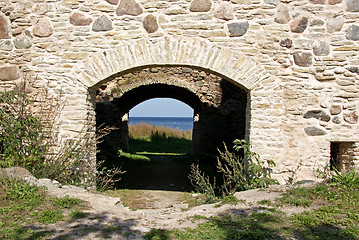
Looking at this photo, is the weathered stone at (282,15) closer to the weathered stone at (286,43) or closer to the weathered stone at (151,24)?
the weathered stone at (286,43)

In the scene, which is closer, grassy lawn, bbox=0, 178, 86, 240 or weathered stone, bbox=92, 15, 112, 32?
grassy lawn, bbox=0, 178, 86, 240

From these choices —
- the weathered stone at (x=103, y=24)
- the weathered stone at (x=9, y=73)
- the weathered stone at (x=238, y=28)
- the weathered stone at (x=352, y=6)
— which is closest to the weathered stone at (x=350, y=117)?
the weathered stone at (x=352, y=6)

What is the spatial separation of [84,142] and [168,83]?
5152mm

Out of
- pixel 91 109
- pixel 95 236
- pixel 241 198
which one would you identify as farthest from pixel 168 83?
pixel 95 236

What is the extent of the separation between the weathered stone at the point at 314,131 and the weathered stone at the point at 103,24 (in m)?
3.22

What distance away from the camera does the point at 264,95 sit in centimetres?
424

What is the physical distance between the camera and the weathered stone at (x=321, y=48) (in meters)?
4.25

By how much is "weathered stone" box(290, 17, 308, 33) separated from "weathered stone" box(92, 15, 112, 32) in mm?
2650

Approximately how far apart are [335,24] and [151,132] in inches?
530

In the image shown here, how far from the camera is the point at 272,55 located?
13.9 feet

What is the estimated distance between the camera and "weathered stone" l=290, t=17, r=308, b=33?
4238mm

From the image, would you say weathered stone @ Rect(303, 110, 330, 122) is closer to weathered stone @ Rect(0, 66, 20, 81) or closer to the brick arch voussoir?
the brick arch voussoir

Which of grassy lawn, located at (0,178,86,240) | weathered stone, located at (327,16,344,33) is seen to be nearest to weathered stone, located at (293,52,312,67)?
weathered stone, located at (327,16,344,33)

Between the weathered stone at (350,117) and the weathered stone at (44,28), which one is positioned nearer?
the weathered stone at (350,117)
